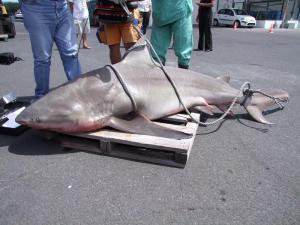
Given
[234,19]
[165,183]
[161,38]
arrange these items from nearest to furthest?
[165,183] < [161,38] < [234,19]

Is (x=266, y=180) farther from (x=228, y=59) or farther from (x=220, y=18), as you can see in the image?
(x=220, y=18)

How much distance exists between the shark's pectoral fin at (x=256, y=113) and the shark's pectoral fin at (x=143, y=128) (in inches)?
51.1

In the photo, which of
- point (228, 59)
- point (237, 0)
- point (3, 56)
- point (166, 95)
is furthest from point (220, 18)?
point (166, 95)

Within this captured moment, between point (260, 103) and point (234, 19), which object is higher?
point (260, 103)

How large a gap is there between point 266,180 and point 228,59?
242 inches

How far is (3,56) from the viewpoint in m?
6.60

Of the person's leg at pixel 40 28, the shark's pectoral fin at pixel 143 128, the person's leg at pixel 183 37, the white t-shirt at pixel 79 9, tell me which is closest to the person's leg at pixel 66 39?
the person's leg at pixel 40 28

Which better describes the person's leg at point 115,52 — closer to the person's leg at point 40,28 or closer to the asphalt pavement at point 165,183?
the person's leg at point 40,28

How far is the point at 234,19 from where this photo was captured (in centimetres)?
2512

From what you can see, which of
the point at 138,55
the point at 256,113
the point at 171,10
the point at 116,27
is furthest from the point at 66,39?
the point at 256,113

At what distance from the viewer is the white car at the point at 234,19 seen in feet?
82.0

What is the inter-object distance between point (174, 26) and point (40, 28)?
5.74 feet

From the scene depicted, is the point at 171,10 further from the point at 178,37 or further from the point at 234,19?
the point at 234,19

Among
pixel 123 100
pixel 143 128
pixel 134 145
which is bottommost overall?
pixel 134 145
